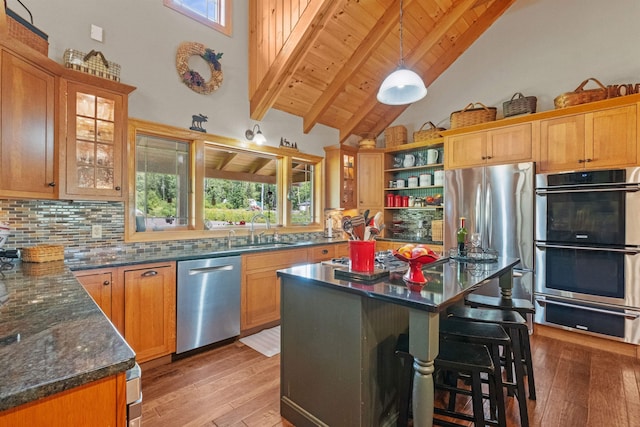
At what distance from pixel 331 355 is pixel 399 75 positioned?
6.97 feet

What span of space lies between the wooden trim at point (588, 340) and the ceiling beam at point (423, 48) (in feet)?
11.8

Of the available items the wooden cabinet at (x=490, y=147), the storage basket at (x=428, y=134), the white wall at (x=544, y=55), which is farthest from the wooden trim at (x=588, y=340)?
the storage basket at (x=428, y=134)

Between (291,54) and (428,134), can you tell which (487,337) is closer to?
(291,54)

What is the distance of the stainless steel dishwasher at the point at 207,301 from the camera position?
2646 mm

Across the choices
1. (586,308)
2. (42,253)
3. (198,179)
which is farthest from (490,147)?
(42,253)

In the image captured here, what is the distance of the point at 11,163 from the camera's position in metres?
1.96

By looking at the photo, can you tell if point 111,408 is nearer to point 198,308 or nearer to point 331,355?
point 331,355

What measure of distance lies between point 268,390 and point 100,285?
1457 mm

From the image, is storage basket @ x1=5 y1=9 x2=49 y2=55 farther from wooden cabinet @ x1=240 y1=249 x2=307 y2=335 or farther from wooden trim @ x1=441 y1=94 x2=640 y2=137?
wooden trim @ x1=441 y1=94 x2=640 y2=137

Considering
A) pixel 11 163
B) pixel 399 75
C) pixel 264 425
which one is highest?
pixel 399 75

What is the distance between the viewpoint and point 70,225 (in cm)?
254

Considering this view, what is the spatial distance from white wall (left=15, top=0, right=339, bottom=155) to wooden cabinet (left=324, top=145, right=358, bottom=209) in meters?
1.13

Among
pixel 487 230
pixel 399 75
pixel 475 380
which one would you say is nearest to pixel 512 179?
pixel 487 230

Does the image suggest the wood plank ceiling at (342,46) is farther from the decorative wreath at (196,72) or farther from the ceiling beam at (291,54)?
the decorative wreath at (196,72)
